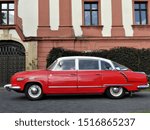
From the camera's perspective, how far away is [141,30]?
24562 mm

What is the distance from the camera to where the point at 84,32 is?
24.2 meters

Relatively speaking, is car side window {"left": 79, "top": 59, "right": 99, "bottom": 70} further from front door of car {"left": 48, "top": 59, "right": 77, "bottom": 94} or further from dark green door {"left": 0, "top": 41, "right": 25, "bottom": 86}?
dark green door {"left": 0, "top": 41, "right": 25, "bottom": 86}

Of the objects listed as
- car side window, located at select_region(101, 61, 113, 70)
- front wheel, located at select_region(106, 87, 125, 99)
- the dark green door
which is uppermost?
the dark green door

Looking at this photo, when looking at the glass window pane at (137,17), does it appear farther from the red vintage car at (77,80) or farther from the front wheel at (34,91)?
the front wheel at (34,91)

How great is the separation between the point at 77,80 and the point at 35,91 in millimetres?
1717

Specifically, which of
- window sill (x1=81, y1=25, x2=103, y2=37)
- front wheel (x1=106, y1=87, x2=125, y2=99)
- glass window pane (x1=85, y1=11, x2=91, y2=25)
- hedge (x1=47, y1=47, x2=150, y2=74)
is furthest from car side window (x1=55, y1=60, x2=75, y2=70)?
glass window pane (x1=85, y1=11, x2=91, y2=25)

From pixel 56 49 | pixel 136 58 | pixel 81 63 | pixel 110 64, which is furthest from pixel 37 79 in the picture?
pixel 136 58

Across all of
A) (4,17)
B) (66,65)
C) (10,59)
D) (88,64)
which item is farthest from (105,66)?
(4,17)

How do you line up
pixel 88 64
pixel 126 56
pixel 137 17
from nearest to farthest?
pixel 88 64, pixel 126 56, pixel 137 17

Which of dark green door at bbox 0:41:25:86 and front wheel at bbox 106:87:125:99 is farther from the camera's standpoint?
dark green door at bbox 0:41:25:86

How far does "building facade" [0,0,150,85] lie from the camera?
23.6 meters

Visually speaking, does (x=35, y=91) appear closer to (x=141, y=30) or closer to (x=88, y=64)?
(x=88, y=64)

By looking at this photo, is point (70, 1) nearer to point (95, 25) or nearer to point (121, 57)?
point (95, 25)

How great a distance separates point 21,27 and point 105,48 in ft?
21.1
